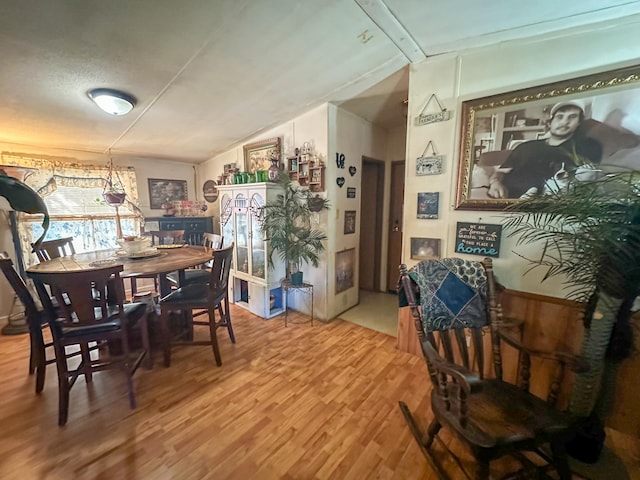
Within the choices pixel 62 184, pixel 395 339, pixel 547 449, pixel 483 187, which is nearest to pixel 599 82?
pixel 483 187

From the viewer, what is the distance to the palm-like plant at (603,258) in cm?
117

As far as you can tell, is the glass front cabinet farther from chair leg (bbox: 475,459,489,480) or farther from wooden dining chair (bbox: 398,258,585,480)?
chair leg (bbox: 475,459,489,480)

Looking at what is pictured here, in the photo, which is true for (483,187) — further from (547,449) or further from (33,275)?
(33,275)

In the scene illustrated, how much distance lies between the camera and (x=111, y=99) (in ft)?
6.71

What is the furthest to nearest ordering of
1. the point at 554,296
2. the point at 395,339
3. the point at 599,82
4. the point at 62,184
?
the point at 62,184 < the point at 395,339 < the point at 554,296 < the point at 599,82

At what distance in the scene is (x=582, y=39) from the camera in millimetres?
1586

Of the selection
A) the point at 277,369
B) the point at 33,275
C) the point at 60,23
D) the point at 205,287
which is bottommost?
the point at 277,369

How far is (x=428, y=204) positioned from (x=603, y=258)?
3.80 feet

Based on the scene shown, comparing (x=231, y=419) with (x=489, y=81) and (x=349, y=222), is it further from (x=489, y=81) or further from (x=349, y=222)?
(x=489, y=81)

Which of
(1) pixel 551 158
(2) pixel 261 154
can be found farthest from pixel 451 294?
(2) pixel 261 154

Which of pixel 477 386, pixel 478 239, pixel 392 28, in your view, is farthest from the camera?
pixel 478 239

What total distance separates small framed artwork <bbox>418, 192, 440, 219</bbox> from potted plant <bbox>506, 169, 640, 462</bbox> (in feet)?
2.53

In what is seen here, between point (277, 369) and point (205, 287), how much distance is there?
993 millimetres

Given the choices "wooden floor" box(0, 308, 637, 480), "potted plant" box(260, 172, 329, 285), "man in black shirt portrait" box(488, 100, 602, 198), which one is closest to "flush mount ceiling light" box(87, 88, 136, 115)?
"potted plant" box(260, 172, 329, 285)
